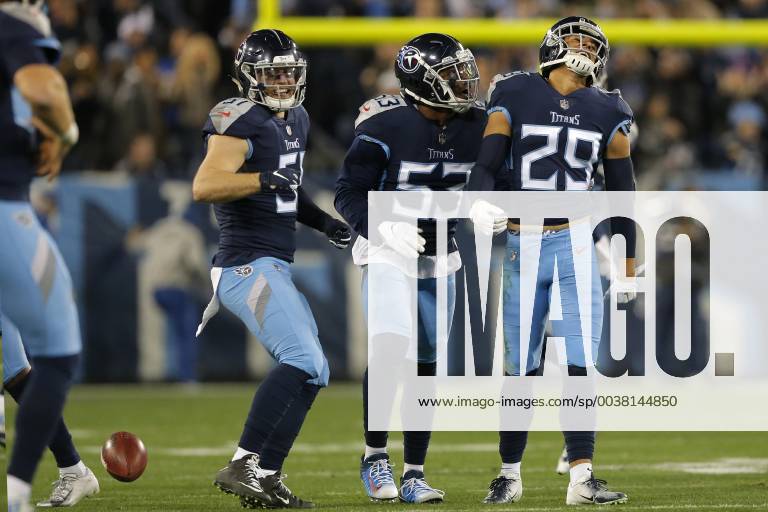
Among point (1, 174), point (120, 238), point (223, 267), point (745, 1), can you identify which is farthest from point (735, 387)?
point (1, 174)

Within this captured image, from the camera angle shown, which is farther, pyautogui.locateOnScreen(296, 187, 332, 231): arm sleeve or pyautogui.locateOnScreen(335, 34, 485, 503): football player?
pyautogui.locateOnScreen(296, 187, 332, 231): arm sleeve

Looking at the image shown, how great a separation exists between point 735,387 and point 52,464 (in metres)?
6.15

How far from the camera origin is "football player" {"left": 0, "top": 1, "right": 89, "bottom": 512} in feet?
13.8

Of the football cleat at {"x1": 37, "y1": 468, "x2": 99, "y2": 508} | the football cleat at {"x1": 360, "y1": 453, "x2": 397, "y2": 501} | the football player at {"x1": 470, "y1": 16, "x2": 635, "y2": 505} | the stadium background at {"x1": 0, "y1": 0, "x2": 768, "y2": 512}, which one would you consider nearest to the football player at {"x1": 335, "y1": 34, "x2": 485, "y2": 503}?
the football cleat at {"x1": 360, "y1": 453, "x2": 397, "y2": 501}

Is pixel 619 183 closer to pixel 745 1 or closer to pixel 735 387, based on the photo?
pixel 735 387

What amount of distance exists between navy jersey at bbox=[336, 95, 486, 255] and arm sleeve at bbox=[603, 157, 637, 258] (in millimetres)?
568

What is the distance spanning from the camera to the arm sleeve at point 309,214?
576 cm

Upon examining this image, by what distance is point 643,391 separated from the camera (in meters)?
10.2

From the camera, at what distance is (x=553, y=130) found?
5.57 meters

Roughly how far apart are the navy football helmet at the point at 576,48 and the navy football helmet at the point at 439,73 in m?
0.33

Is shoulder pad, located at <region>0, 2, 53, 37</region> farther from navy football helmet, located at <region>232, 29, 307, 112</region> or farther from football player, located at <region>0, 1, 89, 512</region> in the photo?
navy football helmet, located at <region>232, 29, 307, 112</region>

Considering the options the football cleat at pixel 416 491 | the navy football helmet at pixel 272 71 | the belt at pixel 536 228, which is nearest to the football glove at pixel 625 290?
the belt at pixel 536 228

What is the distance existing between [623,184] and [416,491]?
149 cm

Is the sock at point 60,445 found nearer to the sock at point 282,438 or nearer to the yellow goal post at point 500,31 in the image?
the sock at point 282,438
